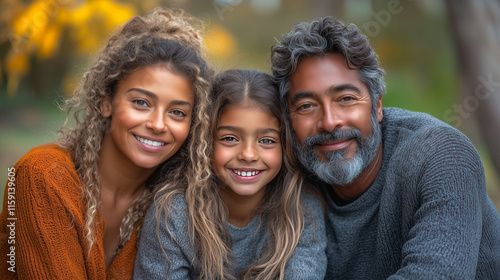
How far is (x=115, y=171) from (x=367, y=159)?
4.46ft

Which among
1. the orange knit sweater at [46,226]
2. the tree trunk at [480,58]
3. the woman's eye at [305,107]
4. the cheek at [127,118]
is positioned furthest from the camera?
the tree trunk at [480,58]

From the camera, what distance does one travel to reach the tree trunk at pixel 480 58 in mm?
4656

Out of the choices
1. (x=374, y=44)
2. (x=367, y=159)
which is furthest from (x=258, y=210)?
(x=374, y=44)

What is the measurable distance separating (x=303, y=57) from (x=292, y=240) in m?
0.97

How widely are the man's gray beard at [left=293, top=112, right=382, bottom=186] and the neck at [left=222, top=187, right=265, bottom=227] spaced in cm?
43

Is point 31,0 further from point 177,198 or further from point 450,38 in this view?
point 450,38

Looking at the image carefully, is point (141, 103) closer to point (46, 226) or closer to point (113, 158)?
point (113, 158)

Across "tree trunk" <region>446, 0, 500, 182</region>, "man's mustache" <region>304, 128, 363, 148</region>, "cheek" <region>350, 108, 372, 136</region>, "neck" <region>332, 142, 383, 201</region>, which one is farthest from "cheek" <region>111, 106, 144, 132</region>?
"tree trunk" <region>446, 0, 500, 182</region>

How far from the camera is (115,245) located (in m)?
2.65

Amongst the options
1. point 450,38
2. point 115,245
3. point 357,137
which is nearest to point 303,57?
point 357,137

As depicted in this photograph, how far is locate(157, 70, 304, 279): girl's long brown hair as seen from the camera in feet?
8.09

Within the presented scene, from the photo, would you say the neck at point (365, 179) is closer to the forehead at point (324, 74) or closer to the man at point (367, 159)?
the man at point (367, 159)

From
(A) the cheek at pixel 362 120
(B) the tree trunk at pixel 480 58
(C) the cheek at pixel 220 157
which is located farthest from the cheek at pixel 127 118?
(B) the tree trunk at pixel 480 58

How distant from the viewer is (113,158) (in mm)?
2600
